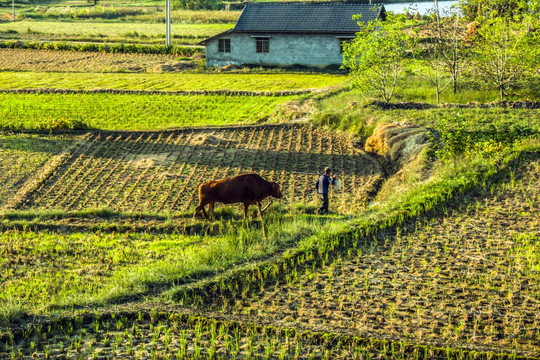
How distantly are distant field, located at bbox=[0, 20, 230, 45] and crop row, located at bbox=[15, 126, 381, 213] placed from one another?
29.9m

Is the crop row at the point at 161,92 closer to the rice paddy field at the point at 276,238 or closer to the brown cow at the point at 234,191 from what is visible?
the rice paddy field at the point at 276,238

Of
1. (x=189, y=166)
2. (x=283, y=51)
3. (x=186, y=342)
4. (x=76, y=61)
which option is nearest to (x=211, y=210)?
(x=189, y=166)

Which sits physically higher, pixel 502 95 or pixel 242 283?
pixel 502 95

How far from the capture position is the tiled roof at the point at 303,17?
3947cm

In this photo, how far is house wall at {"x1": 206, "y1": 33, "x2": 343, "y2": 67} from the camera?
39344 millimetres

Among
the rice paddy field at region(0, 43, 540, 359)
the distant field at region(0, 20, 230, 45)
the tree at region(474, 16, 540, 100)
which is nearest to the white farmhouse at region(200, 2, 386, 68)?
the distant field at region(0, 20, 230, 45)

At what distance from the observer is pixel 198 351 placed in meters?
8.38

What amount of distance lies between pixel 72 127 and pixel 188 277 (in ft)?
41.6

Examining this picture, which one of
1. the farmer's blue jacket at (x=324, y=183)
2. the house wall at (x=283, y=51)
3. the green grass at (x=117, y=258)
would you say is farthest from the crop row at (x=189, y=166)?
the house wall at (x=283, y=51)

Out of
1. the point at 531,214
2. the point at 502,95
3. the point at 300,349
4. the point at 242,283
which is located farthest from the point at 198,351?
the point at 502,95

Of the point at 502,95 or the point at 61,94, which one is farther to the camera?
the point at 61,94

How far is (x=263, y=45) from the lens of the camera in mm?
40438

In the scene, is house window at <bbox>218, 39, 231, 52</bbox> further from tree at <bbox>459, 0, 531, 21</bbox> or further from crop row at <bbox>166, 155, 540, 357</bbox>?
crop row at <bbox>166, 155, 540, 357</bbox>

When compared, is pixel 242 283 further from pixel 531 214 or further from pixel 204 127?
pixel 204 127
